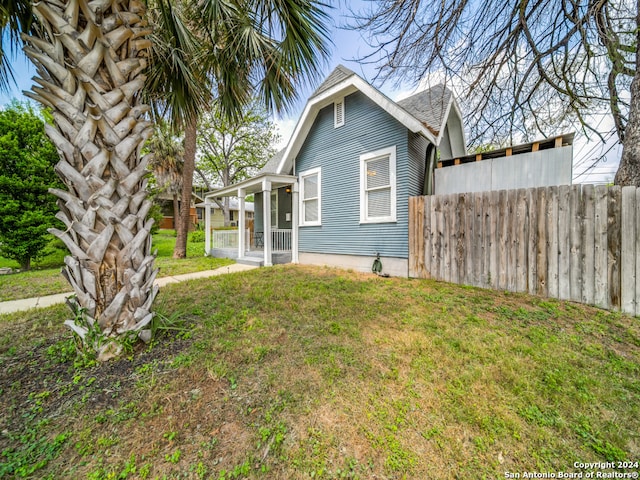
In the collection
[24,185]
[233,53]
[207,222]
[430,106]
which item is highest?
[430,106]

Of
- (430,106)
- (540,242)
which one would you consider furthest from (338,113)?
(540,242)

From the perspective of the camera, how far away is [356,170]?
24.6ft

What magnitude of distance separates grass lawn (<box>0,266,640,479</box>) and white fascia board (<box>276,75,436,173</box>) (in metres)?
4.56

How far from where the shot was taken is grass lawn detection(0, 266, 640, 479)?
161 centimetres

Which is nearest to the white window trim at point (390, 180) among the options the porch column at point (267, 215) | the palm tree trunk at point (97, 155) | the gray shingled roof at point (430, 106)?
the gray shingled roof at point (430, 106)

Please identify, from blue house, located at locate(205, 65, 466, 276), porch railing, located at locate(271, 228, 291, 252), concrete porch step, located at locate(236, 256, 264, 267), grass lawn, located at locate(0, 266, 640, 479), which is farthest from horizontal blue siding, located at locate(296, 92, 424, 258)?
grass lawn, located at locate(0, 266, 640, 479)

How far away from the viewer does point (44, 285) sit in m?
5.94

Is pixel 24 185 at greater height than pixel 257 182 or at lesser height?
lesser

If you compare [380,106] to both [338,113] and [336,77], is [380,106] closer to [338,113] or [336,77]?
[338,113]

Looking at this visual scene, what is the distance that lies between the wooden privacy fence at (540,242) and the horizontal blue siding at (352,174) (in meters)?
0.69

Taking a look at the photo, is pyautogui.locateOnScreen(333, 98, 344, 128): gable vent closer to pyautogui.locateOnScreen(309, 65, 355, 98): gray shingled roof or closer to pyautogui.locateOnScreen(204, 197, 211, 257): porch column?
pyautogui.locateOnScreen(309, 65, 355, 98): gray shingled roof

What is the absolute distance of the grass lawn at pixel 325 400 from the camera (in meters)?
1.61

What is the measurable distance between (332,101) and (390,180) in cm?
341

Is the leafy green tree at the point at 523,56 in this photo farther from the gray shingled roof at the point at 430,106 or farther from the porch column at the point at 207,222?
the porch column at the point at 207,222
